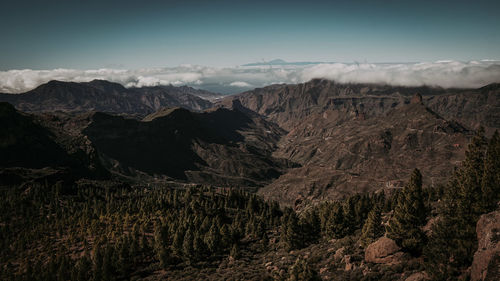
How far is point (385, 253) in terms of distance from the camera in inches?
2023

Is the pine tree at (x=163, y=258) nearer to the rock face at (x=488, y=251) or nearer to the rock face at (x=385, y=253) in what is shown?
the rock face at (x=385, y=253)

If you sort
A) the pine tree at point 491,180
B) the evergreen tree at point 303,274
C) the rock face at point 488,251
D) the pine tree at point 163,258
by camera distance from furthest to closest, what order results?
the pine tree at point 163,258 < the pine tree at point 491,180 < the evergreen tree at point 303,274 < the rock face at point 488,251

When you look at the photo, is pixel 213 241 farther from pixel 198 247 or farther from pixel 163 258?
pixel 163 258

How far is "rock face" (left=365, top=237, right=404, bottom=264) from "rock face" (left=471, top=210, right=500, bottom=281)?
13.9 metres

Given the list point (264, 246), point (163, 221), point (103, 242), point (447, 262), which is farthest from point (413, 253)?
point (103, 242)

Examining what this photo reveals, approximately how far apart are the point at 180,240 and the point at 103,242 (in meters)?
45.3

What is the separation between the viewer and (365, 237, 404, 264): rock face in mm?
50125

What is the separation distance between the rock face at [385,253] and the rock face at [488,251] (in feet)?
45.5

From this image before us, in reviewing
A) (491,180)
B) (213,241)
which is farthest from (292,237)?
(491,180)

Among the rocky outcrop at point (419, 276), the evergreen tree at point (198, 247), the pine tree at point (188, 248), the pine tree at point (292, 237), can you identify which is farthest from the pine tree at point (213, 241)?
the rocky outcrop at point (419, 276)

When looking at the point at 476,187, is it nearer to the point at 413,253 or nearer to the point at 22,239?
the point at 413,253

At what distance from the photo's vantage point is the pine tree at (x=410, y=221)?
5028 centimetres

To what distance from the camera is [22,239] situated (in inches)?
5059

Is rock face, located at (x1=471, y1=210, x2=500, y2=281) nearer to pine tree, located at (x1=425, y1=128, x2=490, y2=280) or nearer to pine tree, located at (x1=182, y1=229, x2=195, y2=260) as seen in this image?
pine tree, located at (x1=425, y1=128, x2=490, y2=280)
